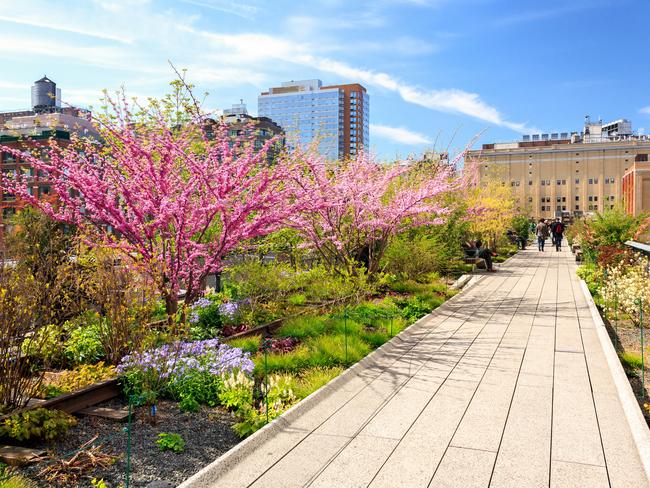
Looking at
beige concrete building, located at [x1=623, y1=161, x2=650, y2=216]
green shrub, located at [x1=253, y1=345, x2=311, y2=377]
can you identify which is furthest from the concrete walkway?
beige concrete building, located at [x1=623, y1=161, x2=650, y2=216]

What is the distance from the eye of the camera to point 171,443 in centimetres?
488

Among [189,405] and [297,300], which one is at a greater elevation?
[297,300]

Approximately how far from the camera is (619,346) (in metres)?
9.14

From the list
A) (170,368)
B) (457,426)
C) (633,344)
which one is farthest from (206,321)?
(633,344)

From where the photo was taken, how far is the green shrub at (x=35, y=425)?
4844 millimetres

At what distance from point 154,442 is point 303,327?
4402 mm

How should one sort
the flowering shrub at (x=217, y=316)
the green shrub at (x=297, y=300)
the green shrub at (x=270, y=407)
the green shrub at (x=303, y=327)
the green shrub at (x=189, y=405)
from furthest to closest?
1. the green shrub at (x=297, y=300)
2. the flowering shrub at (x=217, y=316)
3. the green shrub at (x=303, y=327)
4. the green shrub at (x=189, y=405)
5. the green shrub at (x=270, y=407)

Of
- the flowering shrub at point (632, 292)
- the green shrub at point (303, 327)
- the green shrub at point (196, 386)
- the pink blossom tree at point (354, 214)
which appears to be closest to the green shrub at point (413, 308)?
the pink blossom tree at point (354, 214)

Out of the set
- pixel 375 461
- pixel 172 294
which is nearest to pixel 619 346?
pixel 375 461

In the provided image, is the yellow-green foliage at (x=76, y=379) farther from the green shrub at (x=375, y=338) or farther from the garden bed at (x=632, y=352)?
the garden bed at (x=632, y=352)

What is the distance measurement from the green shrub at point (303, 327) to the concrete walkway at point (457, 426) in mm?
1230

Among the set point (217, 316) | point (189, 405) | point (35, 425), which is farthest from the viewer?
point (217, 316)

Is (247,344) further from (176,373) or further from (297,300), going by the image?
(297,300)

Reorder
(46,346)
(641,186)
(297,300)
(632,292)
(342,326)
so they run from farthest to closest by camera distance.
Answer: (641,186)
(297,300)
(632,292)
(342,326)
(46,346)
